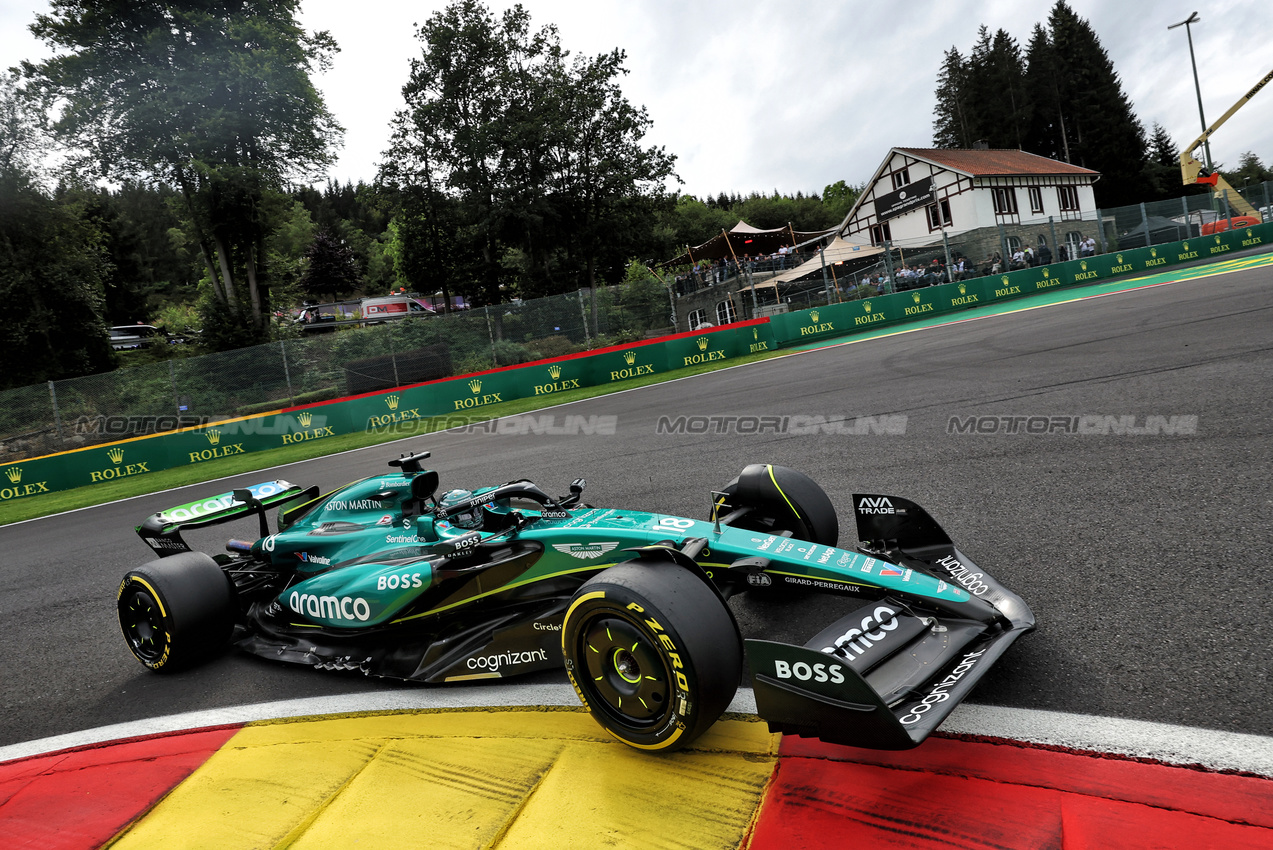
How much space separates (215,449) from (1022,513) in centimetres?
1611

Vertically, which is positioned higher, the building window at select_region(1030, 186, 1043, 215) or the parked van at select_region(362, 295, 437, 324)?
the parked van at select_region(362, 295, 437, 324)

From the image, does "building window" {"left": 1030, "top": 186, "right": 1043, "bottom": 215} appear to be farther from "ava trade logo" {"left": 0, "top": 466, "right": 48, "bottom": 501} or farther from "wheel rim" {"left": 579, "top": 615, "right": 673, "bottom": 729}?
"wheel rim" {"left": 579, "top": 615, "right": 673, "bottom": 729}

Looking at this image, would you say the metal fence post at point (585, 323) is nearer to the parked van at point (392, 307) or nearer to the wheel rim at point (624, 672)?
the wheel rim at point (624, 672)

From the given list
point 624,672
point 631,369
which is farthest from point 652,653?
point 631,369

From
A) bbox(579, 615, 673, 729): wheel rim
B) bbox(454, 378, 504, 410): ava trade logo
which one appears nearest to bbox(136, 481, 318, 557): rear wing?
bbox(579, 615, 673, 729): wheel rim

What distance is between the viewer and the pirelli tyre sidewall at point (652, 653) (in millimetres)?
2381

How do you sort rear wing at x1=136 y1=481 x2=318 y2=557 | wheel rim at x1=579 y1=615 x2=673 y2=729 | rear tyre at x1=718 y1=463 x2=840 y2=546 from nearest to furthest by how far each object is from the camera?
wheel rim at x1=579 y1=615 x2=673 y2=729, rear tyre at x1=718 y1=463 x2=840 y2=546, rear wing at x1=136 y1=481 x2=318 y2=557

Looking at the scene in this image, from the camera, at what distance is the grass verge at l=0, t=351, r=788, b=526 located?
12.3 meters

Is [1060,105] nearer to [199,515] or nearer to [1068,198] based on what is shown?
[1068,198]

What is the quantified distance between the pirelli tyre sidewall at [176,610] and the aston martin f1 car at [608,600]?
11 millimetres

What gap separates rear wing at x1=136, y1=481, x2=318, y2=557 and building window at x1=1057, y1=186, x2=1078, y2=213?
50.1m

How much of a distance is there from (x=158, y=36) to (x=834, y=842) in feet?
113

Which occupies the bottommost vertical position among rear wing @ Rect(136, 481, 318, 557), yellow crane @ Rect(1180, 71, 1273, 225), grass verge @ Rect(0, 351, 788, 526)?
rear wing @ Rect(136, 481, 318, 557)

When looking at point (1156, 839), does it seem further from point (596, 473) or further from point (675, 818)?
point (596, 473)
